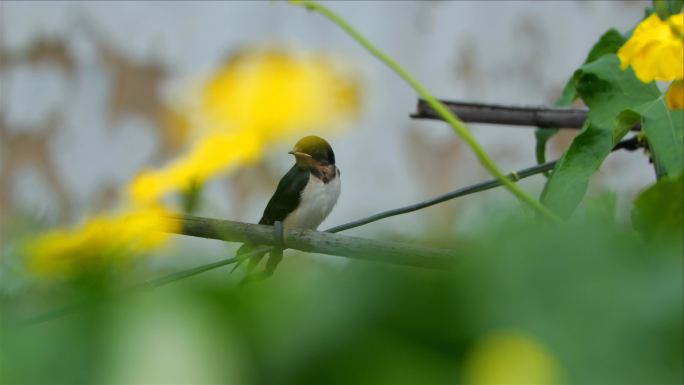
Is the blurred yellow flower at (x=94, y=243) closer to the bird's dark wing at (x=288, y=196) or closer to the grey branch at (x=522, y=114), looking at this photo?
the grey branch at (x=522, y=114)

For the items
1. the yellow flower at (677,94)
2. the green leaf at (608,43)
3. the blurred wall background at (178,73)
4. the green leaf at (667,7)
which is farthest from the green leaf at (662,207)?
the blurred wall background at (178,73)

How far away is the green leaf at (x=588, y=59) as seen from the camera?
74cm

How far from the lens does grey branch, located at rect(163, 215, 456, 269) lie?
222 mm

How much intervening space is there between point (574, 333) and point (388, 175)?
2.04m

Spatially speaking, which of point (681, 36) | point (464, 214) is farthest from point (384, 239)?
point (681, 36)

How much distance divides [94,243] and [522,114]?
648 mm

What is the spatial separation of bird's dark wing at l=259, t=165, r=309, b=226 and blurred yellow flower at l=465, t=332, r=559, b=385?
0.97 metres

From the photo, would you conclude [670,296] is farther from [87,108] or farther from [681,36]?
[87,108]

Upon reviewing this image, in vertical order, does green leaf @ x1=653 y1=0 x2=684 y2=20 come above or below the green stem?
above

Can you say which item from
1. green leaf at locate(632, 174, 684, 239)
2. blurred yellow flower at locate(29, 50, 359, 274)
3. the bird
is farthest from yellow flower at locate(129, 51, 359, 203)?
the bird

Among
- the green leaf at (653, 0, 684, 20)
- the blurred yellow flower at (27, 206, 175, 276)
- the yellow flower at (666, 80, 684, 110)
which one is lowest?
the blurred yellow flower at (27, 206, 175, 276)

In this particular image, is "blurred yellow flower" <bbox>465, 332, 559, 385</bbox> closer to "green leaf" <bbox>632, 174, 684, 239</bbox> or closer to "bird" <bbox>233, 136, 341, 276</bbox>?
"green leaf" <bbox>632, 174, 684, 239</bbox>

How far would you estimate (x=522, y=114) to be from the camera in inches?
33.1

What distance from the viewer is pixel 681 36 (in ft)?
1.39
